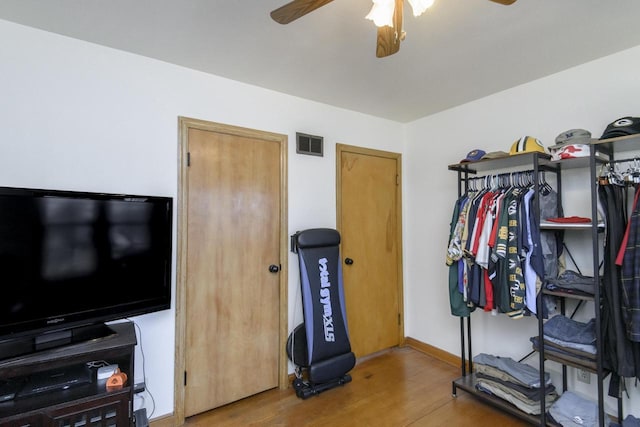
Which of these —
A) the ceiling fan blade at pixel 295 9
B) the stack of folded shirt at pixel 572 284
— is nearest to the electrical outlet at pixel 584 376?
the stack of folded shirt at pixel 572 284

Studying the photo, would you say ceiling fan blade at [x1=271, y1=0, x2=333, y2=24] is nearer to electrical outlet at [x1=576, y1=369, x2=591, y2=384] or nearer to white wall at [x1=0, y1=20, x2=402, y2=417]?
white wall at [x1=0, y1=20, x2=402, y2=417]

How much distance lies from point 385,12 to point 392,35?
0.53 feet

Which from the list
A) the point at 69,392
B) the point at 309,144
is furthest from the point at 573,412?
the point at 69,392

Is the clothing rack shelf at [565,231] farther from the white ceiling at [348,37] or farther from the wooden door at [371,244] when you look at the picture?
the wooden door at [371,244]

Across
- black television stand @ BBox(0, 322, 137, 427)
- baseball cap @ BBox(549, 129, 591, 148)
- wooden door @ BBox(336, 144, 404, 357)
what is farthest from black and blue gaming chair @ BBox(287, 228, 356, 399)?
baseball cap @ BBox(549, 129, 591, 148)

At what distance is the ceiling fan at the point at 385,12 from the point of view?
1.15 metres

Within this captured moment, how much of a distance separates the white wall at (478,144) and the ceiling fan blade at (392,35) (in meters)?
1.74

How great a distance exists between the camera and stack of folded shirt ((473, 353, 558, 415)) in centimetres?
213

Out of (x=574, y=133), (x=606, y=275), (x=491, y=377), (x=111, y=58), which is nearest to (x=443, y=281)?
(x=491, y=377)

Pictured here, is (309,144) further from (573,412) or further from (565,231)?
(573,412)

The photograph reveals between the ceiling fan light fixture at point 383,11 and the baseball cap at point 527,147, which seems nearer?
the ceiling fan light fixture at point 383,11

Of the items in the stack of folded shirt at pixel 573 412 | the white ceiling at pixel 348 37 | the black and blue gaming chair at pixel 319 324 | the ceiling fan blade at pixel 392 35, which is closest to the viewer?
the ceiling fan blade at pixel 392 35

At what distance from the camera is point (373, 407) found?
2.34 m

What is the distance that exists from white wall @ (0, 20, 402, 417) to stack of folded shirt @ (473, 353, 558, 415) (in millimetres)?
1536
